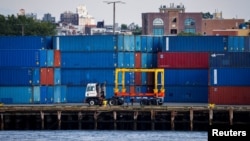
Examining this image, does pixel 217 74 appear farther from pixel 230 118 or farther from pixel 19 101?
pixel 19 101

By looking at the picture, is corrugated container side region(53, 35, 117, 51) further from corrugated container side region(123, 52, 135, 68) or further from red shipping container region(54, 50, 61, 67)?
corrugated container side region(123, 52, 135, 68)

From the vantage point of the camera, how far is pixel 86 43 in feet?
320

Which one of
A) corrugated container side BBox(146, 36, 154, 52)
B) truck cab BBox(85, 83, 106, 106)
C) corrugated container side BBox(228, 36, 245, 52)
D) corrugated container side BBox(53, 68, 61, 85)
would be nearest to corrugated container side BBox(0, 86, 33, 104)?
corrugated container side BBox(53, 68, 61, 85)

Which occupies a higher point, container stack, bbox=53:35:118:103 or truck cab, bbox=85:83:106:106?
container stack, bbox=53:35:118:103

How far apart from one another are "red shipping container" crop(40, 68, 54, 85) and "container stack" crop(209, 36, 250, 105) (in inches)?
635

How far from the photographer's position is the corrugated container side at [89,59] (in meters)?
96.4

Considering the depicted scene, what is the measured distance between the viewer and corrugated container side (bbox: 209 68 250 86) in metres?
91.2

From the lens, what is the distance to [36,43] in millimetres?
99188

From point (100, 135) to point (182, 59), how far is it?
1993 cm

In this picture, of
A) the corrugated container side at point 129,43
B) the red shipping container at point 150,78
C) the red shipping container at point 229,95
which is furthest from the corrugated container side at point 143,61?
the red shipping container at point 229,95

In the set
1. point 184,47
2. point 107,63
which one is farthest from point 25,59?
point 184,47

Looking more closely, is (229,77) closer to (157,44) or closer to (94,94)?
(157,44)

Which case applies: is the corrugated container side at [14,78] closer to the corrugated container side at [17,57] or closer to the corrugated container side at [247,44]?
the corrugated container side at [17,57]

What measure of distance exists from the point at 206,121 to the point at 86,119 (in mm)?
10864
